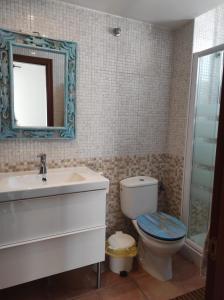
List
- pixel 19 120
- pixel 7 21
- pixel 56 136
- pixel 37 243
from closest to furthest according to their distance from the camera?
pixel 37 243 < pixel 7 21 < pixel 19 120 < pixel 56 136

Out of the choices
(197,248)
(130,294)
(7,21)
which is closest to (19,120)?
(7,21)

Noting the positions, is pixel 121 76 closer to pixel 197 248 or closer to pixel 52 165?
pixel 52 165

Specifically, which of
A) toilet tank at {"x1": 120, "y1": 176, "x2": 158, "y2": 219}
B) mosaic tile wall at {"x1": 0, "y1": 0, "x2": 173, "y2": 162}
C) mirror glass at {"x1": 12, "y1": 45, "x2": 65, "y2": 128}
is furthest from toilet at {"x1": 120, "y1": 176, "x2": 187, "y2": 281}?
mirror glass at {"x1": 12, "y1": 45, "x2": 65, "y2": 128}

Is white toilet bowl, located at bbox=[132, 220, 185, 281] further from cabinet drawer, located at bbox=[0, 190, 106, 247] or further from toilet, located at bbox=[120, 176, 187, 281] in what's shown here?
cabinet drawer, located at bbox=[0, 190, 106, 247]

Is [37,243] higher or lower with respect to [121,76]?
lower

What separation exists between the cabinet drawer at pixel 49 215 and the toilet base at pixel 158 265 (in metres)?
0.63

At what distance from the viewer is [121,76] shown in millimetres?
2131

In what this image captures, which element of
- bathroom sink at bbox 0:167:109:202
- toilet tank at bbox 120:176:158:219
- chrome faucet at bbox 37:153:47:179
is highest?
chrome faucet at bbox 37:153:47:179

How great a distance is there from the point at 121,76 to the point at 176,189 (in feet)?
4.12

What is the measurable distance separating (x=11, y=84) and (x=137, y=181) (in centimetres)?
136

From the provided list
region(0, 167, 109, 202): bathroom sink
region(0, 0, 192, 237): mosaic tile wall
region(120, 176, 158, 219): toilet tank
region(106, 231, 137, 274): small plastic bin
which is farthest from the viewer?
region(120, 176, 158, 219): toilet tank

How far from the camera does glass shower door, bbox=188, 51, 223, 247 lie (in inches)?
79.7

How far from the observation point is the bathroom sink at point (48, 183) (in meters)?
1.41

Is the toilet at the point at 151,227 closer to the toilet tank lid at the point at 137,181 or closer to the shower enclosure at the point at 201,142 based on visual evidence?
the toilet tank lid at the point at 137,181
